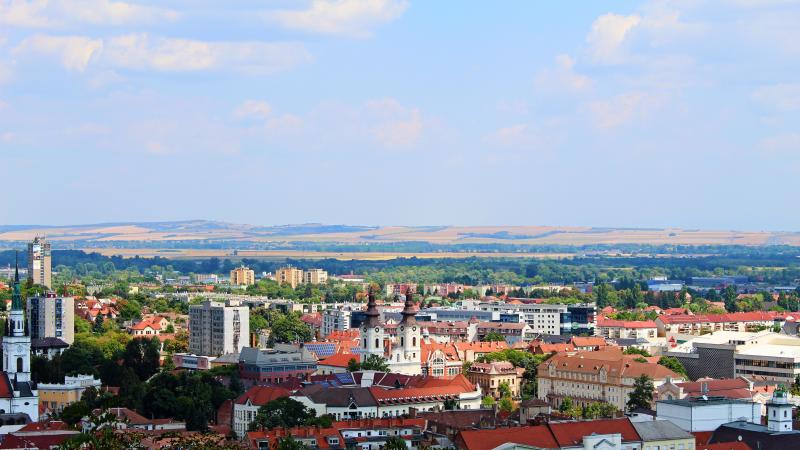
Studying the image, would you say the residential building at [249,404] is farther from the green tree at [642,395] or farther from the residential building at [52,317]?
the residential building at [52,317]

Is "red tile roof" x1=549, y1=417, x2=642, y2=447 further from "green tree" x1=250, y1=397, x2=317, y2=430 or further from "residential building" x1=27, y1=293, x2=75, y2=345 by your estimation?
"residential building" x1=27, y1=293, x2=75, y2=345

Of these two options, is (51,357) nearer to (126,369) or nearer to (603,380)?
(126,369)

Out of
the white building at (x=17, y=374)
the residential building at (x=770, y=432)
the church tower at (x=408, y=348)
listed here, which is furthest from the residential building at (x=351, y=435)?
the church tower at (x=408, y=348)

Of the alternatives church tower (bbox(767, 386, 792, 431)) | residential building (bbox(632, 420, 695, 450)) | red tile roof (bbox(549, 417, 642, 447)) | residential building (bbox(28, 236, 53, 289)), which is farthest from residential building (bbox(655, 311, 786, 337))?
residential building (bbox(28, 236, 53, 289))

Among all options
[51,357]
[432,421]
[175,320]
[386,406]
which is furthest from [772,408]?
[175,320]

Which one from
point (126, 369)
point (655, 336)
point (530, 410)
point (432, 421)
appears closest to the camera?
point (432, 421)

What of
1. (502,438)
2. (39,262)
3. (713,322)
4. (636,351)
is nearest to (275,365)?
(636,351)

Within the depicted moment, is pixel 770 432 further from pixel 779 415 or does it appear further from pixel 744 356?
pixel 744 356
